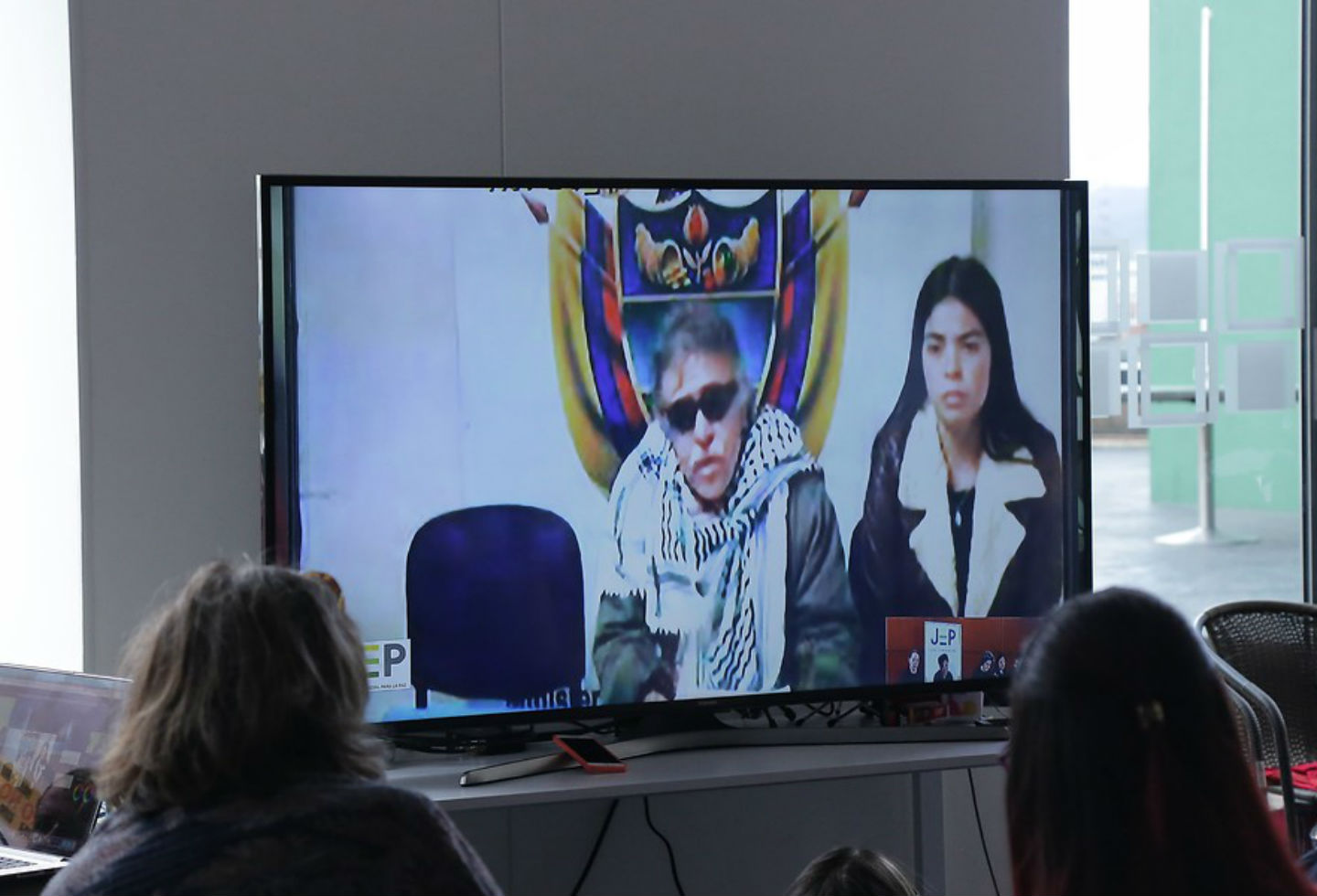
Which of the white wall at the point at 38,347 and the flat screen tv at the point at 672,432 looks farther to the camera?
the white wall at the point at 38,347

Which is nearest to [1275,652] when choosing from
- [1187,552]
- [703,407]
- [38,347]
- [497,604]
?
[1187,552]

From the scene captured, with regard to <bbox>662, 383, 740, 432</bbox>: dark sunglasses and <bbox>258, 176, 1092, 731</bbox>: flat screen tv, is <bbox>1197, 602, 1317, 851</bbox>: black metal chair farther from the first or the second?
<bbox>662, 383, 740, 432</bbox>: dark sunglasses

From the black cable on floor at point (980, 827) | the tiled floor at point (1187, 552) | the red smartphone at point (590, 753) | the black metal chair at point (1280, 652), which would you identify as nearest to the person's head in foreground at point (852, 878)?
the red smartphone at point (590, 753)

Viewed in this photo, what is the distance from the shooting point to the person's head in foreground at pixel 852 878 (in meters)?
1.96

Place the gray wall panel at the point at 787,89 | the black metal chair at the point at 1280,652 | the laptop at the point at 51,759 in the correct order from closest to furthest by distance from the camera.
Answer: the laptop at the point at 51,759 < the gray wall panel at the point at 787,89 < the black metal chair at the point at 1280,652

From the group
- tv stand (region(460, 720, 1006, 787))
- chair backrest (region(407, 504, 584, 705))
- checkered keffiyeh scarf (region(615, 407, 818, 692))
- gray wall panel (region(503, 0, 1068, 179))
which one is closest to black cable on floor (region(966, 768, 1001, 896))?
tv stand (region(460, 720, 1006, 787))

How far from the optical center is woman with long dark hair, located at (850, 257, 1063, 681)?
3156 millimetres

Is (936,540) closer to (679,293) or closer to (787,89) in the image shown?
(679,293)

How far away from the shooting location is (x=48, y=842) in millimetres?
2355

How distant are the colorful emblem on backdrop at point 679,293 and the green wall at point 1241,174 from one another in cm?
185

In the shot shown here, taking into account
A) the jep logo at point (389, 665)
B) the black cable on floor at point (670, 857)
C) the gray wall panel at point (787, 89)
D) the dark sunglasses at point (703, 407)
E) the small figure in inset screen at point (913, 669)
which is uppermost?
the gray wall panel at point (787, 89)

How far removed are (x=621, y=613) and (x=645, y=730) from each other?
11.1 inches

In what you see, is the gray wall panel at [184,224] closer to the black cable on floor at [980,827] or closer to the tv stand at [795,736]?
the tv stand at [795,736]

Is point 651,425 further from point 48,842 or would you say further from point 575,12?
point 48,842
